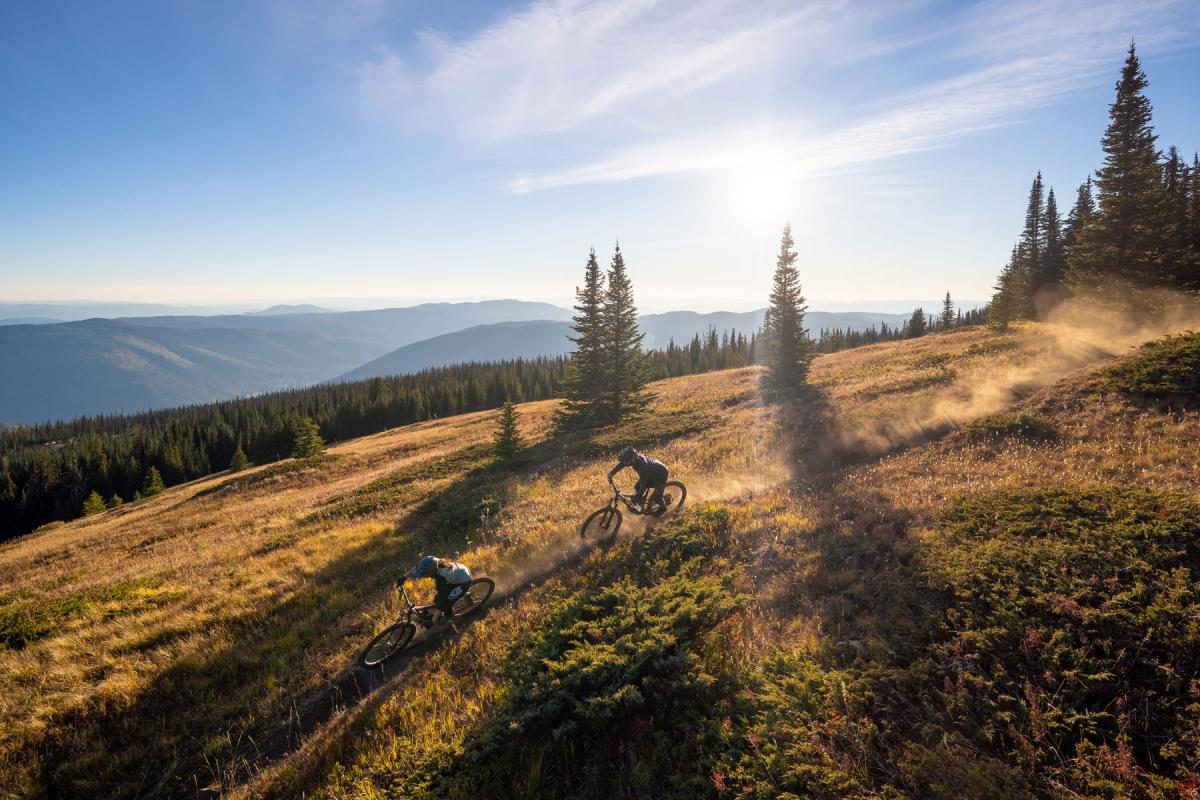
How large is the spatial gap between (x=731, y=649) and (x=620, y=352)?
91.1 ft

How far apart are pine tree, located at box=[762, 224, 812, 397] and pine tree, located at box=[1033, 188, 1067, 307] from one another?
1467 inches

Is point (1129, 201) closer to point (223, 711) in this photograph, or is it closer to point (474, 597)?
point (474, 597)

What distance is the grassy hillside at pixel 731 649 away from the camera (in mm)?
4664

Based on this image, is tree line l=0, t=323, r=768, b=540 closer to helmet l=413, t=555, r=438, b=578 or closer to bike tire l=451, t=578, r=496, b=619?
bike tire l=451, t=578, r=496, b=619

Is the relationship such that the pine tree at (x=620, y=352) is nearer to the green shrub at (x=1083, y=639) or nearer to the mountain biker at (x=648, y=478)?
the mountain biker at (x=648, y=478)

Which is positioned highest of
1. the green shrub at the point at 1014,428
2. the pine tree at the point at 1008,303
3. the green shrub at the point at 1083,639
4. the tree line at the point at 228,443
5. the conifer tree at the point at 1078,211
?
the conifer tree at the point at 1078,211

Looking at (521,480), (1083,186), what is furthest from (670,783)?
A: (1083,186)

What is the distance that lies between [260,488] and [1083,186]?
90.5m

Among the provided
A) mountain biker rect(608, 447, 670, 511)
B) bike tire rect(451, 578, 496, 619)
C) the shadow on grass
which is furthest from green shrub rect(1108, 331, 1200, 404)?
bike tire rect(451, 578, 496, 619)

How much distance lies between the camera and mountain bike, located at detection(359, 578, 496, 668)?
948 cm

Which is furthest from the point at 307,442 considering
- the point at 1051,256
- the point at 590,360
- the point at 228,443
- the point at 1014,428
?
the point at 1051,256

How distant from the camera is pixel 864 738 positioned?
4789 mm

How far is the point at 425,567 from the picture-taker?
9641mm

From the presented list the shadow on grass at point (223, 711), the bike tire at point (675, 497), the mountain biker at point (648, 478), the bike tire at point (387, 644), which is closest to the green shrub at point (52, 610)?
the shadow on grass at point (223, 711)
